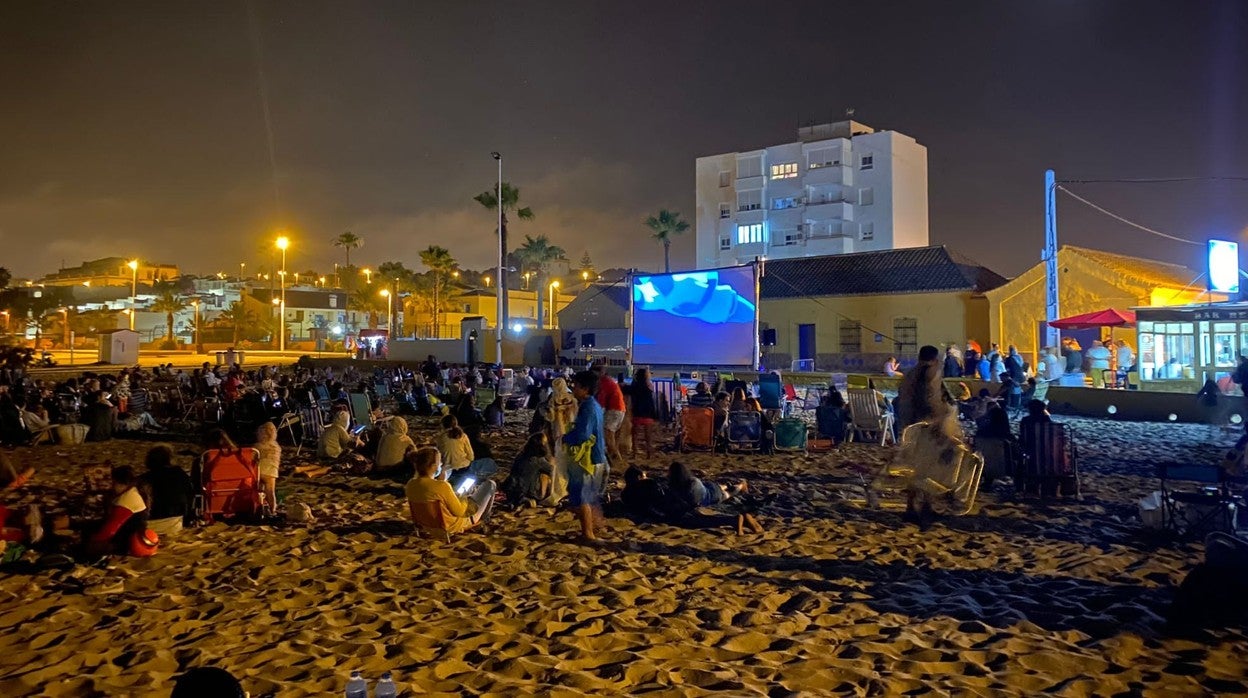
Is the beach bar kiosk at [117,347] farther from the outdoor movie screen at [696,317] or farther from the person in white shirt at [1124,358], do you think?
the person in white shirt at [1124,358]

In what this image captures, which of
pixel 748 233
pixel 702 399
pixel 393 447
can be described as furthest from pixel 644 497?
pixel 748 233

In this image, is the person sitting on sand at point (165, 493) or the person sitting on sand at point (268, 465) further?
the person sitting on sand at point (268, 465)

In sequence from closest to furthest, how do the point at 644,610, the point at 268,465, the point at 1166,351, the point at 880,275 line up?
the point at 644,610, the point at 268,465, the point at 1166,351, the point at 880,275

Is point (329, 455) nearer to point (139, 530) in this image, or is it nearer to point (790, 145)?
point (139, 530)

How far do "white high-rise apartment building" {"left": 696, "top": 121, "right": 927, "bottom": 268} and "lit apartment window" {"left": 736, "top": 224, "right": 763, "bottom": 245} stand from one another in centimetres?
7

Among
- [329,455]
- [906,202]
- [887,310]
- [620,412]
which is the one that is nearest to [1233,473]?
[620,412]

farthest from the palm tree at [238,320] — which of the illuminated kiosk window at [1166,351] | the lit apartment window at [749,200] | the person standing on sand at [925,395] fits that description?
the person standing on sand at [925,395]

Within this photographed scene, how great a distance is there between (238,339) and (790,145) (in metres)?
44.8

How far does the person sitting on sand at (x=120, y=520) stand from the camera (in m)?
6.13

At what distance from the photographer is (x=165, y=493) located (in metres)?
6.84

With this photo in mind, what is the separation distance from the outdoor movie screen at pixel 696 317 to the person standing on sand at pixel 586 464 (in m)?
9.90

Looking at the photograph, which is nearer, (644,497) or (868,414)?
(644,497)

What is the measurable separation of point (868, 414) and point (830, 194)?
41.0 meters

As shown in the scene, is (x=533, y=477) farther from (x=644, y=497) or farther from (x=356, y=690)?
(x=356, y=690)
